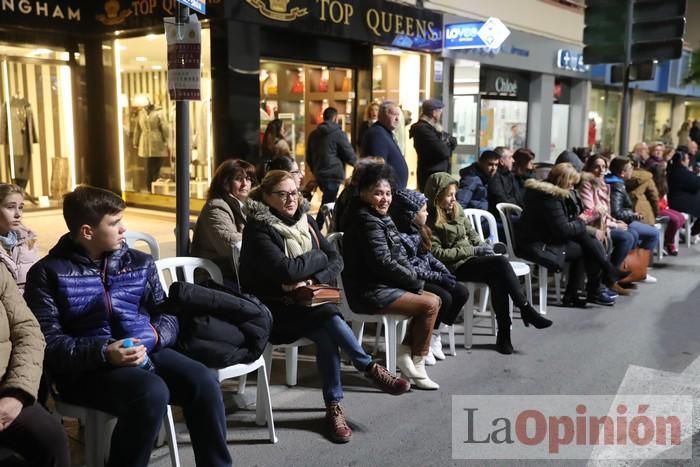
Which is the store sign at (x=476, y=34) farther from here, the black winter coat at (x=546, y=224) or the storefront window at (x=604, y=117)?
the storefront window at (x=604, y=117)

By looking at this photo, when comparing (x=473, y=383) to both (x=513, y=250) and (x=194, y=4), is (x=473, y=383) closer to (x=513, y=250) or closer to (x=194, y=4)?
(x=513, y=250)

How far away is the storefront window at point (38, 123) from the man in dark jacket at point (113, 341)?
7450 millimetres

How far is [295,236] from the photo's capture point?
3939 mm

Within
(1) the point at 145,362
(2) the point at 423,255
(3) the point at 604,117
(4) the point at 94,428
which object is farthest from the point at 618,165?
(3) the point at 604,117

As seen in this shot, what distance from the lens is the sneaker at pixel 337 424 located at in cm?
356

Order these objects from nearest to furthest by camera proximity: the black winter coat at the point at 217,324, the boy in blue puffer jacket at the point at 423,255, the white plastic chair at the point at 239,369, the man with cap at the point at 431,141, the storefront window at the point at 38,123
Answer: the black winter coat at the point at 217,324, the white plastic chair at the point at 239,369, the boy in blue puffer jacket at the point at 423,255, the man with cap at the point at 431,141, the storefront window at the point at 38,123

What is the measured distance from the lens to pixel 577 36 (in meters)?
16.4

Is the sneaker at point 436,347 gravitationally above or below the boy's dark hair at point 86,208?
below

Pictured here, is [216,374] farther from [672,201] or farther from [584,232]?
[672,201]

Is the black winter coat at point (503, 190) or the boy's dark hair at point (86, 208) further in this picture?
the black winter coat at point (503, 190)

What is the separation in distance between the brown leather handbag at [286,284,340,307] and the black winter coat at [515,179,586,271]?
9.29ft

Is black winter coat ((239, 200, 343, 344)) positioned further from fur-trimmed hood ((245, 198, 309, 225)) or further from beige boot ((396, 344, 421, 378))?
beige boot ((396, 344, 421, 378))

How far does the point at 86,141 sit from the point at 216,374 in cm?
786

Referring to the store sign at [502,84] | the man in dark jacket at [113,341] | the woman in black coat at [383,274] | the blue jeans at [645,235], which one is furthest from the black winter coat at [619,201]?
the store sign at [502,84]
